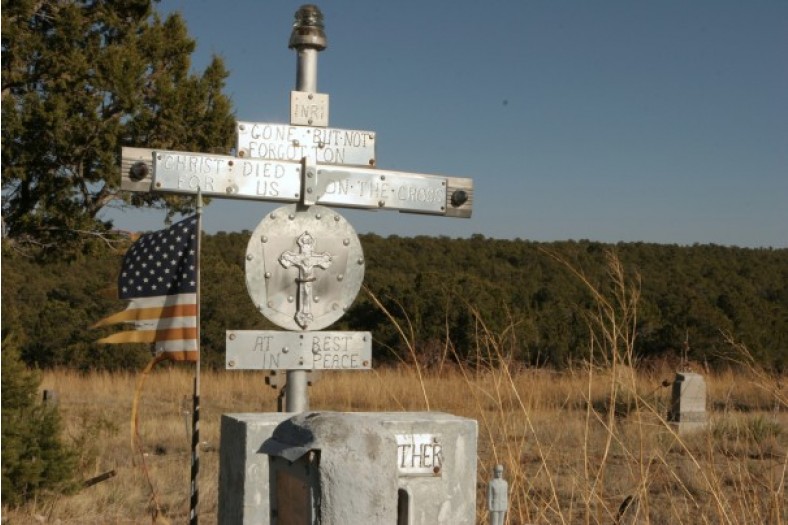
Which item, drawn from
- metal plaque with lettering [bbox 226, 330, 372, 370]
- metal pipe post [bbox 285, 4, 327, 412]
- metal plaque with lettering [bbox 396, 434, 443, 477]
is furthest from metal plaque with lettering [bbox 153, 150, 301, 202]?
metal plaque with lettering [bbox 396, 434, 443, 477]

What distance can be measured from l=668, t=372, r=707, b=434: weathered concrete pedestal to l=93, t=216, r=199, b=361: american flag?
7470 millimetres

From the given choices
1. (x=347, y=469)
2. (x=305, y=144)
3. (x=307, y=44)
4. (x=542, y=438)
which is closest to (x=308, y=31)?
(x=307, y=44)

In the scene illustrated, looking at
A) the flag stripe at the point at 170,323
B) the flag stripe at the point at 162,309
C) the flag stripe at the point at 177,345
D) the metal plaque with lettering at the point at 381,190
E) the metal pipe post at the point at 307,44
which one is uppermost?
the metal pipe post at the point at 307,44

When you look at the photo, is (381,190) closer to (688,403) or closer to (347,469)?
(347,469)

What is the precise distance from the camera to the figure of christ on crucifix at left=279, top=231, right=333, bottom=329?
4.09 m

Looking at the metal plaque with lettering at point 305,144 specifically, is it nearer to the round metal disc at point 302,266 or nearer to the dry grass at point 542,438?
the round metal disc at point 302,266

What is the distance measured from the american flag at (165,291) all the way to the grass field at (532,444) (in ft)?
1.76

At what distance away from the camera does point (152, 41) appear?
1096 cm

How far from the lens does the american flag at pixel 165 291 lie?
4188 mm

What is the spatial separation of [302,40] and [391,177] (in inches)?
27.0

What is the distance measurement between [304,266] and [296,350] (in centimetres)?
33

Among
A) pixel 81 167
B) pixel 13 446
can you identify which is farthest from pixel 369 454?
pixel 81 167

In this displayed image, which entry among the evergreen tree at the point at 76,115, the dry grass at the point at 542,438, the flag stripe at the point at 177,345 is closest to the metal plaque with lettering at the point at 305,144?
the flag stripe at the point at 177,345

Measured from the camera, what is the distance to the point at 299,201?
409 centimetres
